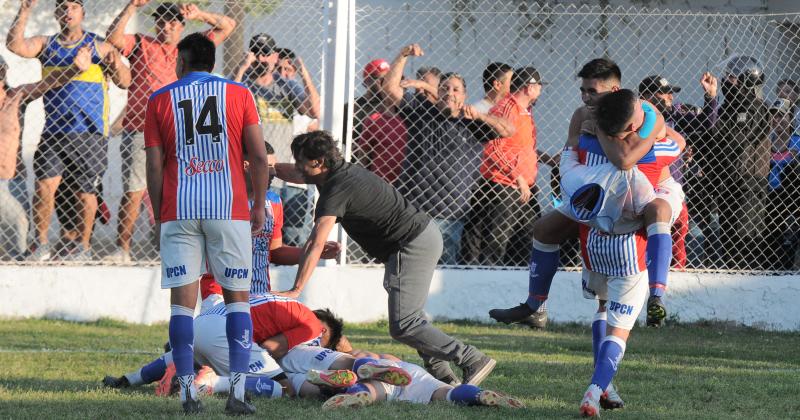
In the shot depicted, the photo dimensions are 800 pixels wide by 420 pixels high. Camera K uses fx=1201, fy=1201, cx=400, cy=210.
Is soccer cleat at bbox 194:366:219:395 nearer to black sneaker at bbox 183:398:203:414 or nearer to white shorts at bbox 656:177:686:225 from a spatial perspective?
black sneaker at bbox 183:398:203:414

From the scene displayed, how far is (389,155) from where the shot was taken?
10.3 metres

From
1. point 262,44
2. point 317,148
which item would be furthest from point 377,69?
point 317,148

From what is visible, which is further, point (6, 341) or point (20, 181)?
point (20, 181)

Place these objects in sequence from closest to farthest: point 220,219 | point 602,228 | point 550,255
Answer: point 220,219 → point 602,228 → point 550,255

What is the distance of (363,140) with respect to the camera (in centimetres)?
1034

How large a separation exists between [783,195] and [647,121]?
195 inches

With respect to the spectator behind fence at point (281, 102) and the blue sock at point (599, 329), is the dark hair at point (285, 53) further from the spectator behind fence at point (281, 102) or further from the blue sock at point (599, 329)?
the blue sock at point (599, 329)

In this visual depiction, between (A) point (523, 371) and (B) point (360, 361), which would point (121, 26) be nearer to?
(A) point (523, 371)

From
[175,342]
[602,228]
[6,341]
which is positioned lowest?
[6,341]

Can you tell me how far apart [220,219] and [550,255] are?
6.85 feet

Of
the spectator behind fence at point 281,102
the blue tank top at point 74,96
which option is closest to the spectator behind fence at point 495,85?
the spectator behind fence at point 281,102

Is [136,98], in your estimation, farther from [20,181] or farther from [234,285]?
[234,285]

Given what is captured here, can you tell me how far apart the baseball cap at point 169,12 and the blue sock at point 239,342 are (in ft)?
16.2

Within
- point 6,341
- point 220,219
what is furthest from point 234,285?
point 6,341
